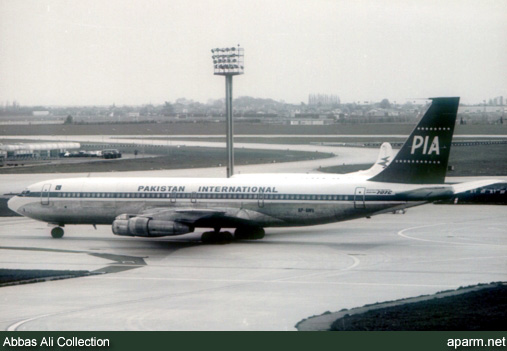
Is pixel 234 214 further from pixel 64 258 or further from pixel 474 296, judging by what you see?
pixel 474 296

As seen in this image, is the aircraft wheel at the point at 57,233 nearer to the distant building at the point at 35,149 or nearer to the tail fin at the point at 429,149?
the tail fin at the point at 429,149

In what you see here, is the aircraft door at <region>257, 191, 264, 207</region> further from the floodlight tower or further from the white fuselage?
the floodlight tower

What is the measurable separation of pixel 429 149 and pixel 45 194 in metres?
25.3

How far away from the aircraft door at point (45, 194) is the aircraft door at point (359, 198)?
20663 mm

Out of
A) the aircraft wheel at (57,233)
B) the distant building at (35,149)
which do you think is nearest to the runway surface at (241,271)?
the aircraft wheel at (57,233)

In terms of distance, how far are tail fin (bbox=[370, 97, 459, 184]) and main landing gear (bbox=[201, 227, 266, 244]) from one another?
9.49 m

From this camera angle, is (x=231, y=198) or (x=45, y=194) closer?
(x=231, y=198)

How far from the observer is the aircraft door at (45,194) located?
57.3 m

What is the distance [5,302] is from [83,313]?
4.24m

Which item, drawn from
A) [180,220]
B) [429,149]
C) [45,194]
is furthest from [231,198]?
[45,194]

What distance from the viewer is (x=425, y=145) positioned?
50188 mm

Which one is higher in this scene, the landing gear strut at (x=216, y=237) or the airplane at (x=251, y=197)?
the airplane at (x=251, y=197)

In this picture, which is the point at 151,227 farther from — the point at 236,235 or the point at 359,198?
the point at 359,198

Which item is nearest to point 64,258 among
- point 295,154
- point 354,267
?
point 354,267
